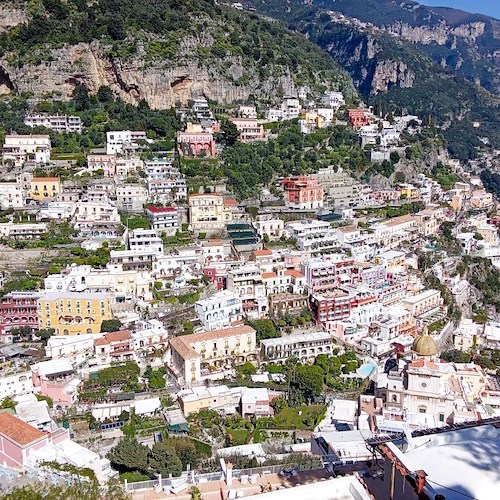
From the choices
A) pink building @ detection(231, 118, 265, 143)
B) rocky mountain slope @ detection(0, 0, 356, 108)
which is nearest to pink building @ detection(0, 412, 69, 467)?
pink building @ detection(231, 118, 265, 143)

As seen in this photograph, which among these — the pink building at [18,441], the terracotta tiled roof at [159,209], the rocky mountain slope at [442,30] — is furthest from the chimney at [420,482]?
the rocky mountain slope at [442,30]

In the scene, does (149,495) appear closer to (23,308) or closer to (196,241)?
(23,308)

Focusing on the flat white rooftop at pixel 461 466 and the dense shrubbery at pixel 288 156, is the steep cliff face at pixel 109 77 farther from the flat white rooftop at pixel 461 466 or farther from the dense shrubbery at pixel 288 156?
the flat white rooftop at pixel 461 466

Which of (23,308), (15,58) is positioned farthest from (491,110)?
(23,308)

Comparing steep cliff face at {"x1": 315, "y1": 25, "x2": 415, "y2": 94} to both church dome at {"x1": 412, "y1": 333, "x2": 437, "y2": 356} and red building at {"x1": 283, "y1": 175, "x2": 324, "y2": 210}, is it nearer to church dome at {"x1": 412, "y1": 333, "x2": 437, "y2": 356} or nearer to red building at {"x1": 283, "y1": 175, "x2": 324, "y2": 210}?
red building at {"x1": 283, "y1": 175, "x2": 324, "y2": 210}

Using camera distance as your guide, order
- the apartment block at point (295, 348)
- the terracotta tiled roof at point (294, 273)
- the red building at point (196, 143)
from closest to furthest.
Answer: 1. the apartment block at point (295, 348)
2. the terracotta tiled roof at point (294, 273)
3. the red building at point (196, 143)

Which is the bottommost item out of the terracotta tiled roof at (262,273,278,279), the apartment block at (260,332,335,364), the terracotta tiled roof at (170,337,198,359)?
the apartment block at (260,332,335,364)
